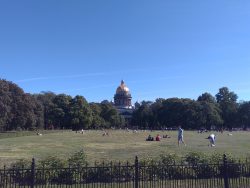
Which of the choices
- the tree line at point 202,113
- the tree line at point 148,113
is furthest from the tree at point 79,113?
the tree line at point 202,113

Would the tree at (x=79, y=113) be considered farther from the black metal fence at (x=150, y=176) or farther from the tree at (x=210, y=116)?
the black metal fence at (x=150, y=176)

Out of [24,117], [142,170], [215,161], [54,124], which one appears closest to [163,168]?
[142,170]

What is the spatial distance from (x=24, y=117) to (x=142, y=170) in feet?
305

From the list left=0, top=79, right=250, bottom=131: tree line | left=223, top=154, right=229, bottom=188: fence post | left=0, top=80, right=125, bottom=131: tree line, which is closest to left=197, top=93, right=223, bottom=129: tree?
left=0, top=79, right=250, bottom=131: tree line

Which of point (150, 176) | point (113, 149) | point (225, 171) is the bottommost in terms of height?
point (150, 176)

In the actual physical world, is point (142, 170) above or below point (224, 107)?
below

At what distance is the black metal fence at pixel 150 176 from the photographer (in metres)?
18.2

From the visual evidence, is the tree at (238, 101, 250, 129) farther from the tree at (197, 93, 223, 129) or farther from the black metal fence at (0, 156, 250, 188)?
the black metal fence at (0, 156, 250, 188)

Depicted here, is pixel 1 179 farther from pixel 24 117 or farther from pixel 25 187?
pixel 24 117

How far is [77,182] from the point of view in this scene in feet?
61.6

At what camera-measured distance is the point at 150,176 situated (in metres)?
18.7

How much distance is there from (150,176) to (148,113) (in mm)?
167831

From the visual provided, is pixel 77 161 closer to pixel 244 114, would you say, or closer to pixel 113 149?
pixel 113 149

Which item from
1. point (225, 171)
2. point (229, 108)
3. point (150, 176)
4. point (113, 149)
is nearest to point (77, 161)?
point (150, 176)
